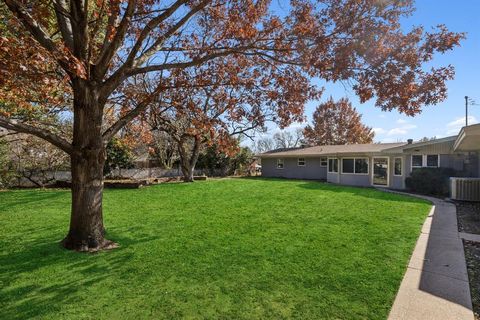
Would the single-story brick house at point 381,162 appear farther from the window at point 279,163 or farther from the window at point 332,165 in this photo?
the window at point 279,163

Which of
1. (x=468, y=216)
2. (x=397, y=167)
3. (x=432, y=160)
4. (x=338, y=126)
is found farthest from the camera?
(x=338, y=126)

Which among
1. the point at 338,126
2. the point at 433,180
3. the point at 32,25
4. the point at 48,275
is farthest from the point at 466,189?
the point at 338,126

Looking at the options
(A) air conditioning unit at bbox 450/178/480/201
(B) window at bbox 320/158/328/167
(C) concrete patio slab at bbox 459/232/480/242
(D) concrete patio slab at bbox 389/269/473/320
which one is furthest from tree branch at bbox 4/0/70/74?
(B) window at bbox 320/158/328/167

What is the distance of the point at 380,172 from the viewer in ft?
66.4

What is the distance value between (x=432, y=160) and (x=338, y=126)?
82.4 ft

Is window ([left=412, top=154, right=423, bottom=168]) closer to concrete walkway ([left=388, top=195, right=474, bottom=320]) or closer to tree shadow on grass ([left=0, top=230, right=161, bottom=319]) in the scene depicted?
concrete walkway ([left=388, top=195, right=474, bottom=320])

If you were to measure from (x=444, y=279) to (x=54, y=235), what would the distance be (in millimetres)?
7706

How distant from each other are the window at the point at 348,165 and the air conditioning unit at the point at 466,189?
777 cm

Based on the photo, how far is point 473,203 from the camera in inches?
499

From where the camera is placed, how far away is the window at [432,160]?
673 inches

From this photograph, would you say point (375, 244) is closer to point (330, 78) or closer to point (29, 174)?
point (330, 78)

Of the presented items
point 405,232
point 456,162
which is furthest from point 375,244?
point 456,162

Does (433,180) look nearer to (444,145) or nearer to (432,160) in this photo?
(432,160)

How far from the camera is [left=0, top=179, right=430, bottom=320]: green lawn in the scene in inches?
147
